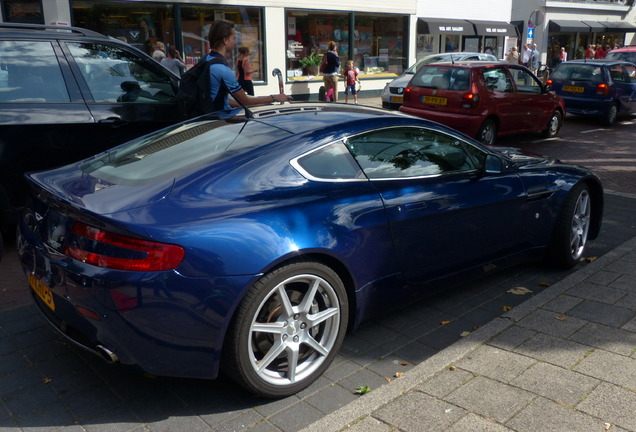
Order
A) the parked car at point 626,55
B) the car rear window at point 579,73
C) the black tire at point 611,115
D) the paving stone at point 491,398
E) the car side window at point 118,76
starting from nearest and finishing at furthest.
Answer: the paving stone at point 491,398
the car side window at point 118,76
the black tire at point 611,115
the car rear window at point 579,73
the parked car at point 626,55

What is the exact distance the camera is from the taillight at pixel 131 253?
2709 mm

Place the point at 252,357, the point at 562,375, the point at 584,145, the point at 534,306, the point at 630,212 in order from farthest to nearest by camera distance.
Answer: the point at 584,145, the point at 630,212, the point at 534,306, the point at 562,375, the point at 252,357

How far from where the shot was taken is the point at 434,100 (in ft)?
36.8

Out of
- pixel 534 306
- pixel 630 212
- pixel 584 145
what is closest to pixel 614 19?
pixel 584 145

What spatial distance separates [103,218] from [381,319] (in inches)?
81.6

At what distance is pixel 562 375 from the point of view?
3.22 metres

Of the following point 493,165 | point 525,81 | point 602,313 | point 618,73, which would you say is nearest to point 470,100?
point 525,81

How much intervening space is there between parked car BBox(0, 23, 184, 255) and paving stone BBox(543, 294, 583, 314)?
12.9 feet

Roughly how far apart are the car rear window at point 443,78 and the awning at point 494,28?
15.8 m

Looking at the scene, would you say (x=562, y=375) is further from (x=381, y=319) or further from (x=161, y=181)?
(x=161, y=181)

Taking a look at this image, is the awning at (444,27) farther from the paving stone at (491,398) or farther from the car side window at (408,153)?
the paving stone at (491,398)

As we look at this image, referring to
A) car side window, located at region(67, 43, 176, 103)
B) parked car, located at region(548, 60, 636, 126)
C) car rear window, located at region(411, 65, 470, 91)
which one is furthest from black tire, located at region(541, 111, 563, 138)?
car side window, located at region(67, 43, 176, 103)

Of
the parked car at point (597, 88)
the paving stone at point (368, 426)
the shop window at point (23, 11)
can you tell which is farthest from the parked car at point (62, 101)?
the parked car at point (597, 88)

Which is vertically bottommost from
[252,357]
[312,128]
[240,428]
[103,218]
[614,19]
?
[240,428]
